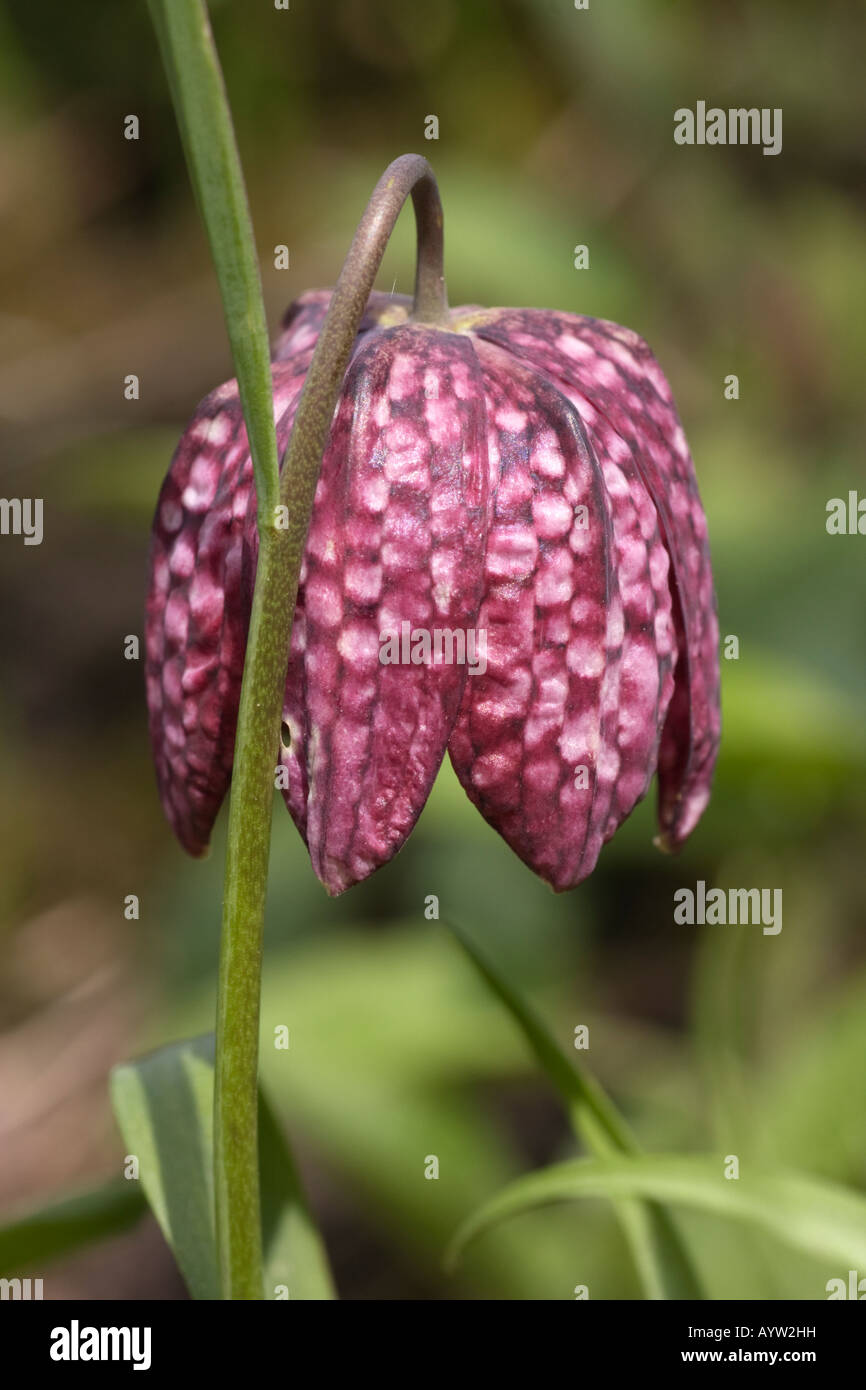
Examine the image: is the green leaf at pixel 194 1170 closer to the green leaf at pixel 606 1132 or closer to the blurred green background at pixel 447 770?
the green leaf at pixel 606 1132

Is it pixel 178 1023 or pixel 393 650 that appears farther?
pixel 178 1023

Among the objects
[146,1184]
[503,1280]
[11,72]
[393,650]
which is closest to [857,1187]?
[503,1280]

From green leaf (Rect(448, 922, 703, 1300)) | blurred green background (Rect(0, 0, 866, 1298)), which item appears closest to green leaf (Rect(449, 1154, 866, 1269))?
green leaf (Rect(448, 922, 703, 1300))

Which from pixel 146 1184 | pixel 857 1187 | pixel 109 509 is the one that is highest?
→ pixel 109 509

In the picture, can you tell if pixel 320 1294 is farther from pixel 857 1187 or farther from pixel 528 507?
pixel 857 1187

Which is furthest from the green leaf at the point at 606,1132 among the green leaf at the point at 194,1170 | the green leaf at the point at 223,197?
the green leaf at the point at 223,197

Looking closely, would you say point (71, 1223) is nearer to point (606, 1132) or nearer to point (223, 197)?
point (606, 1132)

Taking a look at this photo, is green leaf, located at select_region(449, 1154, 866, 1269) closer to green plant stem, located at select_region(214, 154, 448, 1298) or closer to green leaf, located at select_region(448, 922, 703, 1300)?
green leaf, located at select_region(448, 922, 703, 1300)
